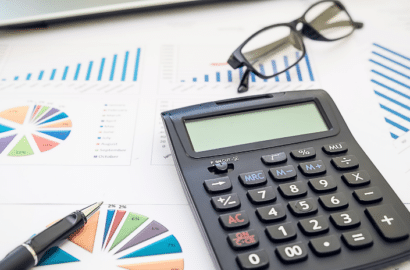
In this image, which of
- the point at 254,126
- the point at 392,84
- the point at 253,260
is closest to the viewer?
the point at 253,260

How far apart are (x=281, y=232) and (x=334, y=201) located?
64 mm

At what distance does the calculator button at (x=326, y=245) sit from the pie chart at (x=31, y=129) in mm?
310

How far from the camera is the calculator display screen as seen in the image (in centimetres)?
38

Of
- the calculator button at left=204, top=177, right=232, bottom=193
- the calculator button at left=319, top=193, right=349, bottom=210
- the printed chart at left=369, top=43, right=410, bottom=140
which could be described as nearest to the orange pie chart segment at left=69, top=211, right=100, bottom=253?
the calculator button at left=204, top=177, right=232, bottom=193

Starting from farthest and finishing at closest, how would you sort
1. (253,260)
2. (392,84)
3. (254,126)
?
(392,84) → (254,126) → (253,260)

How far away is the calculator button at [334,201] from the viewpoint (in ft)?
1.08

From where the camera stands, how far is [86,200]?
0.37m

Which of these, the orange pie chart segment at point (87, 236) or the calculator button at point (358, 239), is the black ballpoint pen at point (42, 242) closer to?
the orange pie chart segment at point (87, 236)

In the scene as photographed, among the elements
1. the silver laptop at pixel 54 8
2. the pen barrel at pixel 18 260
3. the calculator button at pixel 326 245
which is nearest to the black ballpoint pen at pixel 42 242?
the pen barrel at pixel 18 260

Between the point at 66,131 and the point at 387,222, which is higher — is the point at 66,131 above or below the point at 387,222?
above

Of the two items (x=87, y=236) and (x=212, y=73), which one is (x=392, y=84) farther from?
(x=87, y=236)

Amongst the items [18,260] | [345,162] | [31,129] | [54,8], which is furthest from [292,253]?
[54,8]

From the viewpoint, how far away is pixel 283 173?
0.35 metres

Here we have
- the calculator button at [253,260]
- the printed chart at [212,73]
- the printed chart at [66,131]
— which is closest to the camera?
the calculator button at [253,260]
